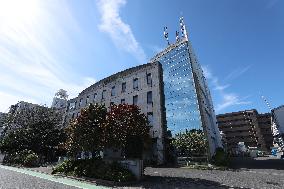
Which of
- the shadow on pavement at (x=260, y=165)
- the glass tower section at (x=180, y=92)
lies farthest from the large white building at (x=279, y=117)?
the glass tower section at (x=180, y=92)

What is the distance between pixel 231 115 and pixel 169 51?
9089 cm

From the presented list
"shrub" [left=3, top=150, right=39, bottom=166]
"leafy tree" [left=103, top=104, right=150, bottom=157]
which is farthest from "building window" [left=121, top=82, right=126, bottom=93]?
"leafy tree" [left=103, top=104, right=150, bottom=157]

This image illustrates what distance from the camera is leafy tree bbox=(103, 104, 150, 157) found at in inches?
759

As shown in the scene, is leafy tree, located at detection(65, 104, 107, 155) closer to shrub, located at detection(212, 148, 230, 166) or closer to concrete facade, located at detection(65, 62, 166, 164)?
concrete facade, located at detection(65, 62, 166, 164)

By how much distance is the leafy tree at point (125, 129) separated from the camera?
1928cm

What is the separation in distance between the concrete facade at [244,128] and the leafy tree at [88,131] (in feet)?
327

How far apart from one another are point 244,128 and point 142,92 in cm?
9094

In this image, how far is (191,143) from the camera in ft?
94.6

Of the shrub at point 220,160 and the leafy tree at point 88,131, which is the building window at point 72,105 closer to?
the leafy tree at point 88,131

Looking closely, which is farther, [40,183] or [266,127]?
[266,127]

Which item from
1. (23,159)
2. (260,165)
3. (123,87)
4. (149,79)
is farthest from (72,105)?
(260,165)

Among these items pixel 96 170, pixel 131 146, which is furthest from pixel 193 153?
pixel 96 170

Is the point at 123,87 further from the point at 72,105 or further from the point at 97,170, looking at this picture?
the point at 97,170

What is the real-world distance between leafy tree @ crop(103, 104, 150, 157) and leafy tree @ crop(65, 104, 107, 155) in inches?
42.7
